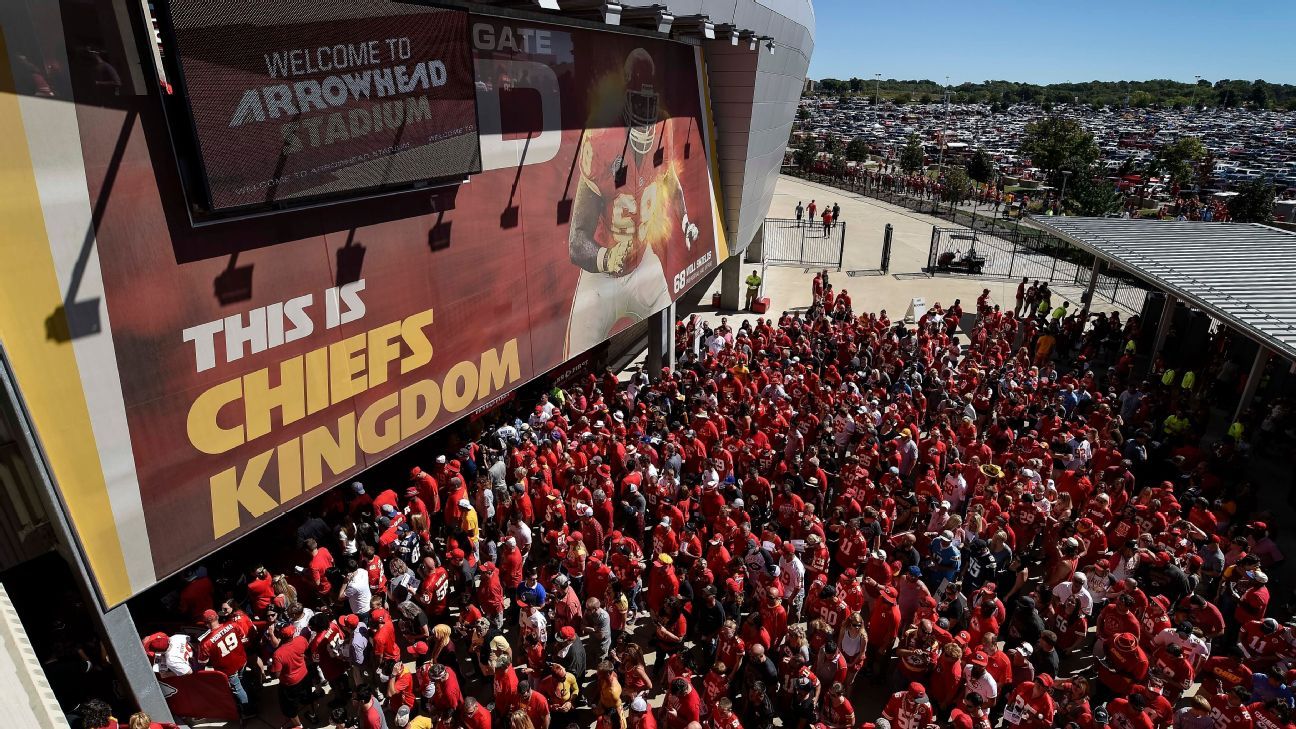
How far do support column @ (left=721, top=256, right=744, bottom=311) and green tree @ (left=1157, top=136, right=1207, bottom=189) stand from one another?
50425mm

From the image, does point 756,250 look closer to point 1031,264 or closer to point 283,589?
point 1031,264

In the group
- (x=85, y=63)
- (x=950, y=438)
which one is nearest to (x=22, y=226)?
(x=85, y=63)

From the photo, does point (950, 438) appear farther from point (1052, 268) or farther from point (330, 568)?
point (1052, 268)

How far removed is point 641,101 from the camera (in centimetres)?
1432

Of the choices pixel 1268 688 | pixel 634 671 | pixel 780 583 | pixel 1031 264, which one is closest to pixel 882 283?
pixel 1031 264

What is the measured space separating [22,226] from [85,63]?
1.48 metres

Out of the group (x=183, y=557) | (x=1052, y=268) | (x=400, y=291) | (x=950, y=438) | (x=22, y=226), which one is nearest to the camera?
(x=22, y=226)

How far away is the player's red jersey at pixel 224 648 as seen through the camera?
7.71m

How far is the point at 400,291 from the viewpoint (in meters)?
9.23

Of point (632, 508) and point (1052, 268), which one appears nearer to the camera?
point (632, 508)

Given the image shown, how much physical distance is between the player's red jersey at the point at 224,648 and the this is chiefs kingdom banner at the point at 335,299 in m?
0.94

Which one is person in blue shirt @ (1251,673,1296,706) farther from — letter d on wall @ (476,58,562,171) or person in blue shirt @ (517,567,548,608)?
letter d on wall @ (476,58,562,171)

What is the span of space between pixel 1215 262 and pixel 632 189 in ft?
46.5

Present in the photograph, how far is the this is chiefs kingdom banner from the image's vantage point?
656 cm
